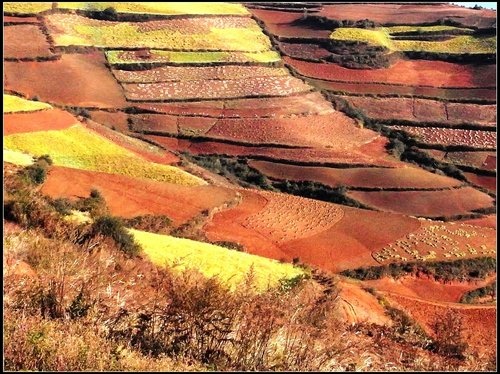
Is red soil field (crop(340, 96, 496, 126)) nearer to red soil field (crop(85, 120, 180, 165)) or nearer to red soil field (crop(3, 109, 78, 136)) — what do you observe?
red soil field (crop(85, 120, 180, 165))

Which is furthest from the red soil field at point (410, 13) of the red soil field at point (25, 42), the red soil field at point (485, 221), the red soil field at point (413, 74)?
the red soil field at point (485, 221)

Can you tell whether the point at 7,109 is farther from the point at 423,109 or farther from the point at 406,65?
the point at 406,65

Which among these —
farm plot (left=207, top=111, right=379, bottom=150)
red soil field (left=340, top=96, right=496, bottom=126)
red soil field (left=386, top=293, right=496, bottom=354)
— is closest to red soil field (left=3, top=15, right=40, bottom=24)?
farm plot (left=207, top=111, right=379, bottom=150)

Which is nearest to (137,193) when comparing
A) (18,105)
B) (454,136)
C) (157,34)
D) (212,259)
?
(212,259)

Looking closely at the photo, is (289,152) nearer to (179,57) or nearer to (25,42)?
(179,57)

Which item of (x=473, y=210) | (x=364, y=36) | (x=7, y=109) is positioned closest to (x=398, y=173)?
(x=473, y=210)

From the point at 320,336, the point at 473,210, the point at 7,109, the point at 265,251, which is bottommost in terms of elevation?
the point at 473,210
